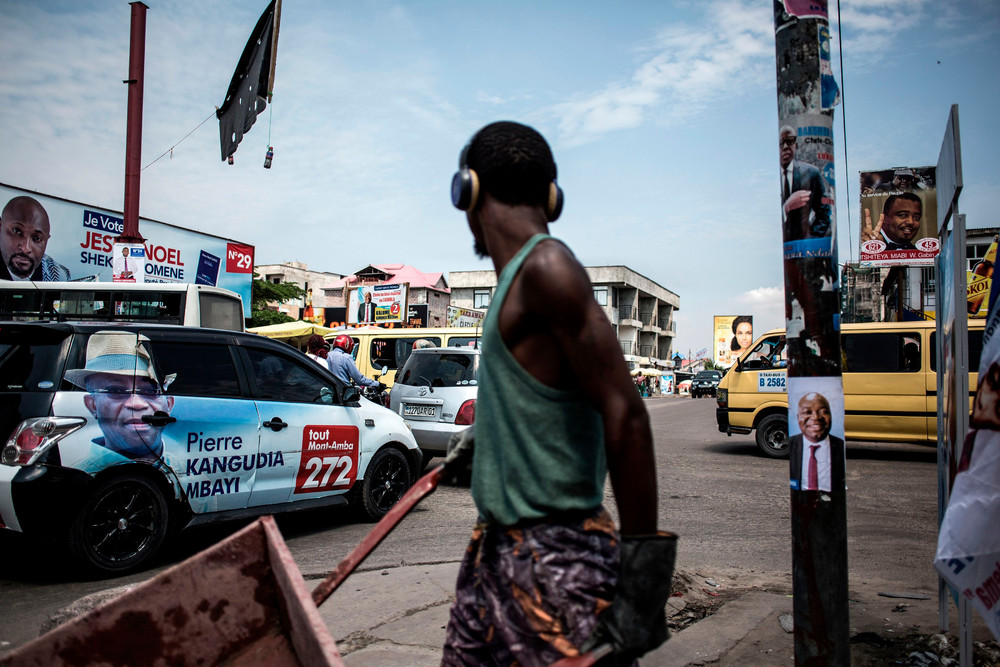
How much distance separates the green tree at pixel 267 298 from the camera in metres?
39.8

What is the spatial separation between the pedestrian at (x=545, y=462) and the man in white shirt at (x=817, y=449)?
4.73 ft

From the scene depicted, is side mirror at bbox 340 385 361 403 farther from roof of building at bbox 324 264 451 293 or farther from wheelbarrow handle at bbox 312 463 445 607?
roof of building at bbox 324 264 451 293

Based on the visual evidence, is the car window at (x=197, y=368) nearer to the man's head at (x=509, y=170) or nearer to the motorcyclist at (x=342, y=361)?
the man's head at (x=509, y=170)

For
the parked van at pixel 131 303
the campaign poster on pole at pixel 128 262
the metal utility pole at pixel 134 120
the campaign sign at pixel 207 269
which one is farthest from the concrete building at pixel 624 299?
the campaign poster on pole at pixel 128 262

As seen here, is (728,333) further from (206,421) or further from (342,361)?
(206,421)

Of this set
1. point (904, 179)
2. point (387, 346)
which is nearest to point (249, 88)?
point (387, 346)

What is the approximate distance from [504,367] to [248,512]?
4656 mm

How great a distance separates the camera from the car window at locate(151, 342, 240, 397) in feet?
17.4

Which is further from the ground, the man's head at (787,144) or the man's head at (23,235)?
the man's head at (23,235)

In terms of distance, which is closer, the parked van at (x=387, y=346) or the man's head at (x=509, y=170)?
the man's head at (x=509, y=170)

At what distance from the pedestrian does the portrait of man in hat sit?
401 centimetres

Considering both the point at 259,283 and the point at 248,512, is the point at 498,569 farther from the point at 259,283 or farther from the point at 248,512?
the point at 259,283

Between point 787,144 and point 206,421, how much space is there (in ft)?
14.5

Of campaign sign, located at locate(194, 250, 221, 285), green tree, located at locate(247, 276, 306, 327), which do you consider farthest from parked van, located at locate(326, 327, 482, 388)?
green tree, located at locate(247, 276, 306, 327)
